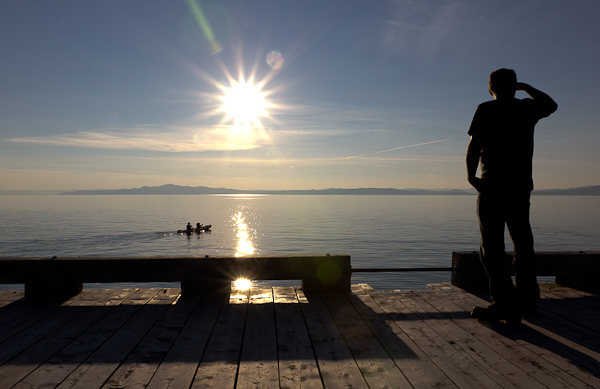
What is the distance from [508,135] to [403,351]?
2.62 m

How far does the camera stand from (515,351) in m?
3.39

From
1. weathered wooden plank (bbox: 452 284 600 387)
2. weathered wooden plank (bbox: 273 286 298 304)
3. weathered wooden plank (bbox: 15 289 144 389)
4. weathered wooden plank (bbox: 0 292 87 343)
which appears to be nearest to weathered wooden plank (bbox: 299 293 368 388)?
weathered wooden plank (bbox: 273 286 298 304)

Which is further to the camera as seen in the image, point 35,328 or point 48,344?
point 35,328

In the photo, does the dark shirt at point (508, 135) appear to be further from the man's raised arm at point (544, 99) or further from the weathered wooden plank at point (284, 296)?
the weathered wooden plank at point (284, 296)

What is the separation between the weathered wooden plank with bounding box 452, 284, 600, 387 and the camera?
295cm

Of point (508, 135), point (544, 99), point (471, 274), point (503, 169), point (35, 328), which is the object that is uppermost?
point (544, 99)

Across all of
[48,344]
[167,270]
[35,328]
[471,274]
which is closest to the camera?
[48,344]

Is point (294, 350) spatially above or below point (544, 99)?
below

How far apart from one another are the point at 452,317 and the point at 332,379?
7.51ft

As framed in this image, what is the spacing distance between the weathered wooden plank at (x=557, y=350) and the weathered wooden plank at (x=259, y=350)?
7.71 feet

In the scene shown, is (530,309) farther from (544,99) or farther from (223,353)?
(223,353)

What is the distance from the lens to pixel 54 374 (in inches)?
114

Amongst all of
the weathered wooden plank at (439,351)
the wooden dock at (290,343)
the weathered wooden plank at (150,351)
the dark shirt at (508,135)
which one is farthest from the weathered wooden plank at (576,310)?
the weathered wooden plank at (150,351)

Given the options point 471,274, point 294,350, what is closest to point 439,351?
point 294,350
